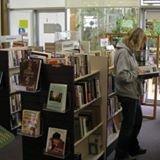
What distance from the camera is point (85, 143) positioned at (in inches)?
168

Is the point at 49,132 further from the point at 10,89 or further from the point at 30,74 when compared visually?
the point at 10,89

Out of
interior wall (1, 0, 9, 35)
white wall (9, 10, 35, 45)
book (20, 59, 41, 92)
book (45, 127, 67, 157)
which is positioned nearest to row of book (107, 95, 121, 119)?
book (45, 127, 67, 157)

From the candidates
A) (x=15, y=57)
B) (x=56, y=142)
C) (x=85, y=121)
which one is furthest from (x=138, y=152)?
(x=15, y=57)

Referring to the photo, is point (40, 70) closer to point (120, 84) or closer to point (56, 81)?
point (56, 81)

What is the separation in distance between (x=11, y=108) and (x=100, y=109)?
1597 mm

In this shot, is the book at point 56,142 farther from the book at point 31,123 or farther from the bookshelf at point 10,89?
the bookshelf at point 10,89

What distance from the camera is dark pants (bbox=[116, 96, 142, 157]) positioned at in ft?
13.3

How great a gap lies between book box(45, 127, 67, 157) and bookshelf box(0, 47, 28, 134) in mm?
1667

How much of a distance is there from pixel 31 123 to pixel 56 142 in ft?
1.03

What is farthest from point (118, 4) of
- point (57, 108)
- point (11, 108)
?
point (57, 108)

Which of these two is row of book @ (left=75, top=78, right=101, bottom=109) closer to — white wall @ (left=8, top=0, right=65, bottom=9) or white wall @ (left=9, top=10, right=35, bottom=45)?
white wall @ (left=8, top=0, right=65, bottom=9)

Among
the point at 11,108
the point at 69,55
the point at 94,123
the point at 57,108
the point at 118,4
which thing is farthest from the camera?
the point at 118,4

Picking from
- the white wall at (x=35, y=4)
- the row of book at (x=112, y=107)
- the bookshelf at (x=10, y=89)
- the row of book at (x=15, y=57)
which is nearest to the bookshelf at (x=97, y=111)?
the row of book at (x=112, y=107)

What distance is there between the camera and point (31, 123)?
3539mm
